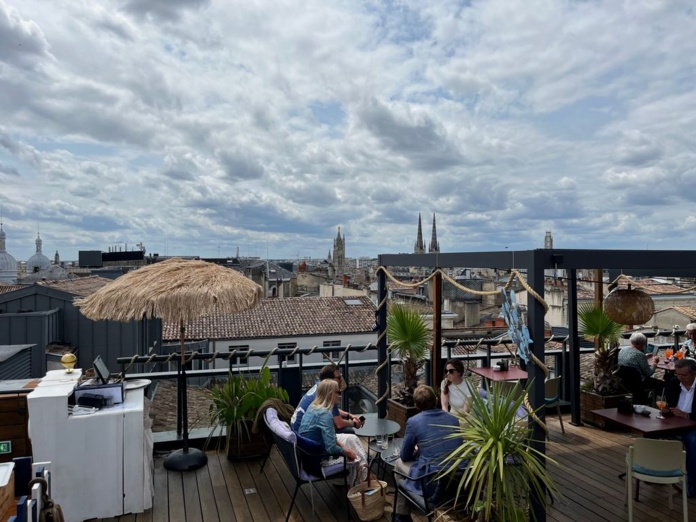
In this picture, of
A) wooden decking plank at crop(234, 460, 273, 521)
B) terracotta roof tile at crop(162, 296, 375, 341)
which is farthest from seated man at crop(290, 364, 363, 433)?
terracotta roof tile at crop(162, 296, 375, 341)

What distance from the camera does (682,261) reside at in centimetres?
375

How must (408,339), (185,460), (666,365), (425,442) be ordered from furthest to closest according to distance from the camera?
(666,365)
(408,339)
(185,460)
(425,442)

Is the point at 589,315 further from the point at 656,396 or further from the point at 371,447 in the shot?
the point at 371,447

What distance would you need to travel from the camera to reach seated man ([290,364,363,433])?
14.0ft

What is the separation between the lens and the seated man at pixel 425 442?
3500mm

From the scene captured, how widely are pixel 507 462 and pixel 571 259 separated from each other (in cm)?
141

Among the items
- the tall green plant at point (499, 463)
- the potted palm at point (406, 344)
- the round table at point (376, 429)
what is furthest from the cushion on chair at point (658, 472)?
the potted palm at point (406, 344)

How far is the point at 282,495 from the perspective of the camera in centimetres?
438

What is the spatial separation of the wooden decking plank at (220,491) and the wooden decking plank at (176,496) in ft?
0.90

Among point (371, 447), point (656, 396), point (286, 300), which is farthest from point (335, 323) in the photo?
point (371, 447)

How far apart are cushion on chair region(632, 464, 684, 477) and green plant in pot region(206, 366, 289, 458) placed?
329 centimetres

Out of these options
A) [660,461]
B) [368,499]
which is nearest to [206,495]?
[368,499]

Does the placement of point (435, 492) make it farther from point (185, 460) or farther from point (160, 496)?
point (185, 460)

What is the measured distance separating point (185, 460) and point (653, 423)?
179 inches
